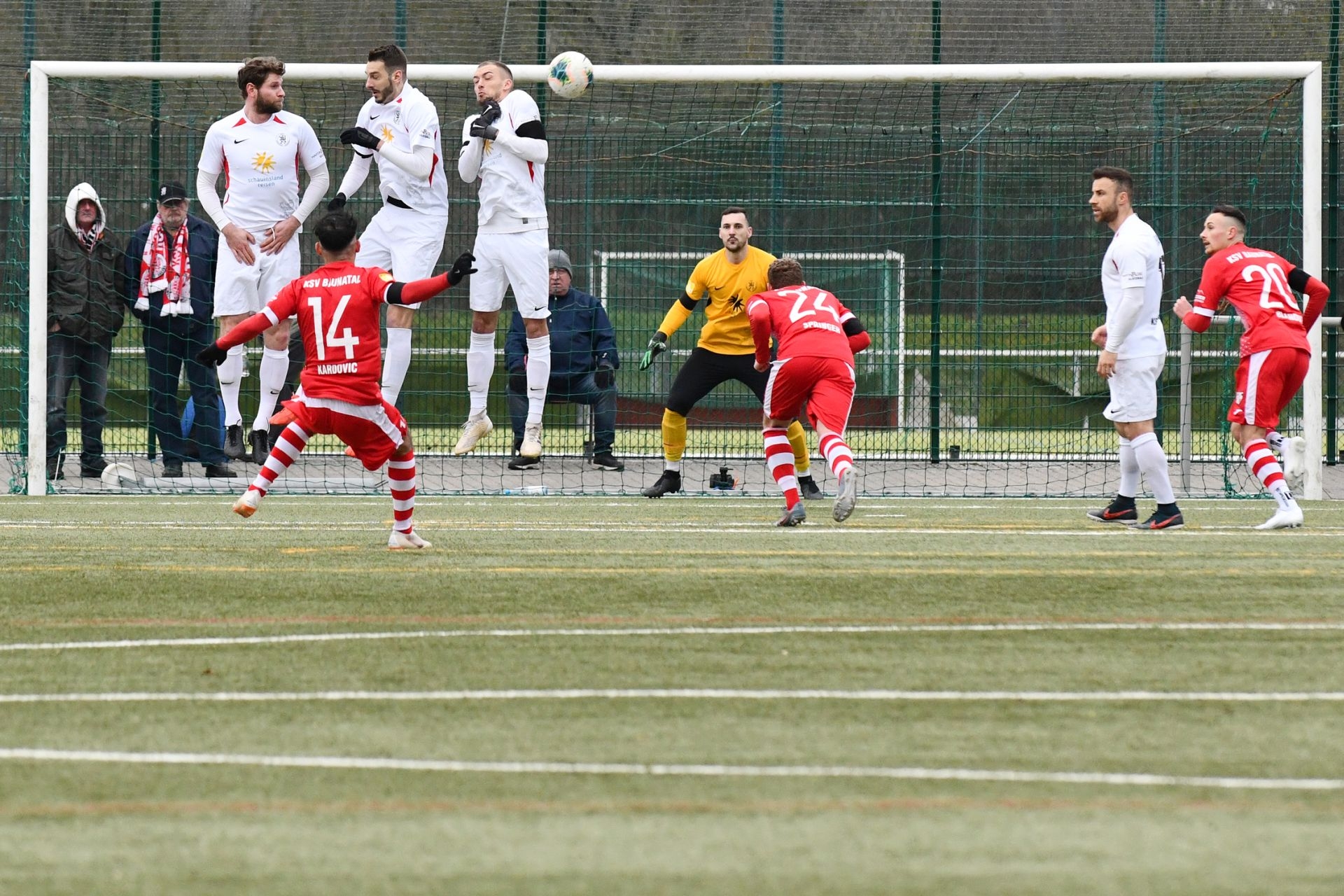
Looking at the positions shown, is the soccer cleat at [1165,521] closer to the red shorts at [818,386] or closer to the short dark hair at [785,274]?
the red shorts at [818,386]

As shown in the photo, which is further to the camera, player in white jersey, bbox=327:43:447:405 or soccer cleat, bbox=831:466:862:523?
player in white jersey, bbox=327:43:447:405

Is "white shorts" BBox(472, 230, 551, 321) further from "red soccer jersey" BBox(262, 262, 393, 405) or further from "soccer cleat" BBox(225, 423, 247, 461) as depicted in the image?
"red soccer jersey" BBox(262, 262, 393, 405)

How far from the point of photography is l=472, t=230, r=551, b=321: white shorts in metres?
12.0

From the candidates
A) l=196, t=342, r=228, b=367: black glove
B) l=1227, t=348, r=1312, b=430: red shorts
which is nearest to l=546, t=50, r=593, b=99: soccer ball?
l=196, t=342, r=228, b=367: black glove

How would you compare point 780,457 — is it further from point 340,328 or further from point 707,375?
point 340,328

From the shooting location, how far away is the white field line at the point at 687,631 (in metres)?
5.57

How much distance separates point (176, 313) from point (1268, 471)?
7.91 metres

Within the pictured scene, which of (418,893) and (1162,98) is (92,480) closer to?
(1162,98)

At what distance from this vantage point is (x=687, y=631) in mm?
5836

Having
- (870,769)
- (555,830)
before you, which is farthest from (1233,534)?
(555,830)

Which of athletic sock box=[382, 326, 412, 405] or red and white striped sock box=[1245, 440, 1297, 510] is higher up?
athletic sock box=[382, 326, 412, 405]

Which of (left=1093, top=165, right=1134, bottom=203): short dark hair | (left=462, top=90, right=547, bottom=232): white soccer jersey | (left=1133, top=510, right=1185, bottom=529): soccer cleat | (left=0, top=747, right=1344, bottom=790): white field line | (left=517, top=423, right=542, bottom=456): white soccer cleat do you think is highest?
(left=462, top=90, right=547, bottom=232): white soccer jersey

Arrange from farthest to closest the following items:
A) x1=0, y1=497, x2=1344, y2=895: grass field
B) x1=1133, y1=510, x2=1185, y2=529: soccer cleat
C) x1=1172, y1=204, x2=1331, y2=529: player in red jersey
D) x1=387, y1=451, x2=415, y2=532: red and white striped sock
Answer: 1. x1=1172, y1=204, x2=1331, y2=529: player in red jersey
2. x1=1133, y1=510, x2=1185, y2=529: soccer cleat
3. x1=387, y1=451, x2=415, y2=532: red and white striped sock
4. x1=0, y1=497, x2=1344, y2=895: grass field

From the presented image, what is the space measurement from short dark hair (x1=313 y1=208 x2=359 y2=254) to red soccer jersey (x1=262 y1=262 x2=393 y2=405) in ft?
0.65
